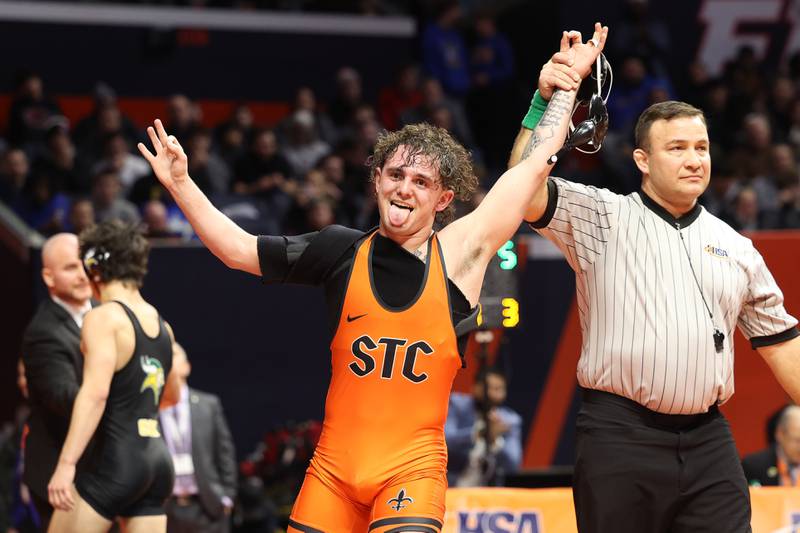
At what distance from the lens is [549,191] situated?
4.73 m

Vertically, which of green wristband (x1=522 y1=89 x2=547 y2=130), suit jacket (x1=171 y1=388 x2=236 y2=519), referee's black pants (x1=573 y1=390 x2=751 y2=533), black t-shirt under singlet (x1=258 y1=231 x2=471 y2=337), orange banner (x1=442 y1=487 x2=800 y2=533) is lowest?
referee's black pants (x1=573 y1=390 x2=751 y2=533)

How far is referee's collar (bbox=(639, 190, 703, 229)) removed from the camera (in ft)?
15.7

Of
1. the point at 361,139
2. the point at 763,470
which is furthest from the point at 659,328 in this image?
the point at 361,139

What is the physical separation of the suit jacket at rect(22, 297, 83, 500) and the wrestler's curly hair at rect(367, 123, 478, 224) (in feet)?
7.20

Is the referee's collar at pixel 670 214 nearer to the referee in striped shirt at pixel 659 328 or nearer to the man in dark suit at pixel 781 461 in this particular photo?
the referee in striped shirt at pixel 659 328

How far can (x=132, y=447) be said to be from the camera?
5816mm

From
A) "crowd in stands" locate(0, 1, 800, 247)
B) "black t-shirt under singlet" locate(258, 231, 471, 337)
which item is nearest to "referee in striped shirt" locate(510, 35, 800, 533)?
"black t-shirt under singlet" locate(258, 231, 471, 337)

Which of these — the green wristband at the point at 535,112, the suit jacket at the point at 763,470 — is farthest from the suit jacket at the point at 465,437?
the green wristband at the point at 535,112

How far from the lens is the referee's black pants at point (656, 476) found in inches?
179

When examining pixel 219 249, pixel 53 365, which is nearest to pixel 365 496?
pixel 219 249

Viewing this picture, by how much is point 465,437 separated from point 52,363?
11.7 ft

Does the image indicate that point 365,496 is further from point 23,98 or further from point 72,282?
point 23,98

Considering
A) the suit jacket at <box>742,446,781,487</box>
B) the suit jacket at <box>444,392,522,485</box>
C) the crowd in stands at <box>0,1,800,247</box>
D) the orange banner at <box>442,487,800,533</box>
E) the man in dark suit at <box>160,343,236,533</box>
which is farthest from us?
the crowd in stands at <box>0,1,800,247</box>

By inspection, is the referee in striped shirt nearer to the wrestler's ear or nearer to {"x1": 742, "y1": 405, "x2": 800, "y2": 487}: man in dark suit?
the wrestler's ear
